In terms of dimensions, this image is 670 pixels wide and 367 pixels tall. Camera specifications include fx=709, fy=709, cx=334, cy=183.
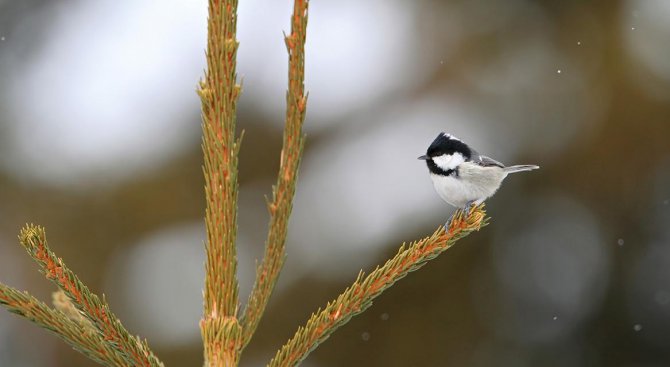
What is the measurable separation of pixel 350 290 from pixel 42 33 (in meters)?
5.74

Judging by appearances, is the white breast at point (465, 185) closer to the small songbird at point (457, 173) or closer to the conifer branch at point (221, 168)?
the small songbird at point (457, 173)

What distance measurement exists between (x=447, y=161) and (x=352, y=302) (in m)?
1.24

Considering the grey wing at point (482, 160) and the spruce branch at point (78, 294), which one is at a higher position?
the spruce branch at point (78, 294)

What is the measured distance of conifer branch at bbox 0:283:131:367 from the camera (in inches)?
40.0

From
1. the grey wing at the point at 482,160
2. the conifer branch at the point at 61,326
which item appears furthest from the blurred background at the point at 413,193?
the conifer branch at the point at 61,326

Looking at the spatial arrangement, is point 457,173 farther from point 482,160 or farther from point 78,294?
point 78,294

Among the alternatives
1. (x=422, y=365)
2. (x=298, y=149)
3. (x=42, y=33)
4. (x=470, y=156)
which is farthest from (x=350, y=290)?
(x=42, y=33)

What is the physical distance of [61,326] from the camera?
Result: 106 cm

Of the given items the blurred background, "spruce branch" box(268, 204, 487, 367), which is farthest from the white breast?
the blurred background

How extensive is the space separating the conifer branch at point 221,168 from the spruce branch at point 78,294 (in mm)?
128

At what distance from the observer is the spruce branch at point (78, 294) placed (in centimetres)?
103

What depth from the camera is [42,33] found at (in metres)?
6.16

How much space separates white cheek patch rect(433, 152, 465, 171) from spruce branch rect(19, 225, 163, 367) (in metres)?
1.47

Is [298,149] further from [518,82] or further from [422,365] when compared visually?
[518,82]
